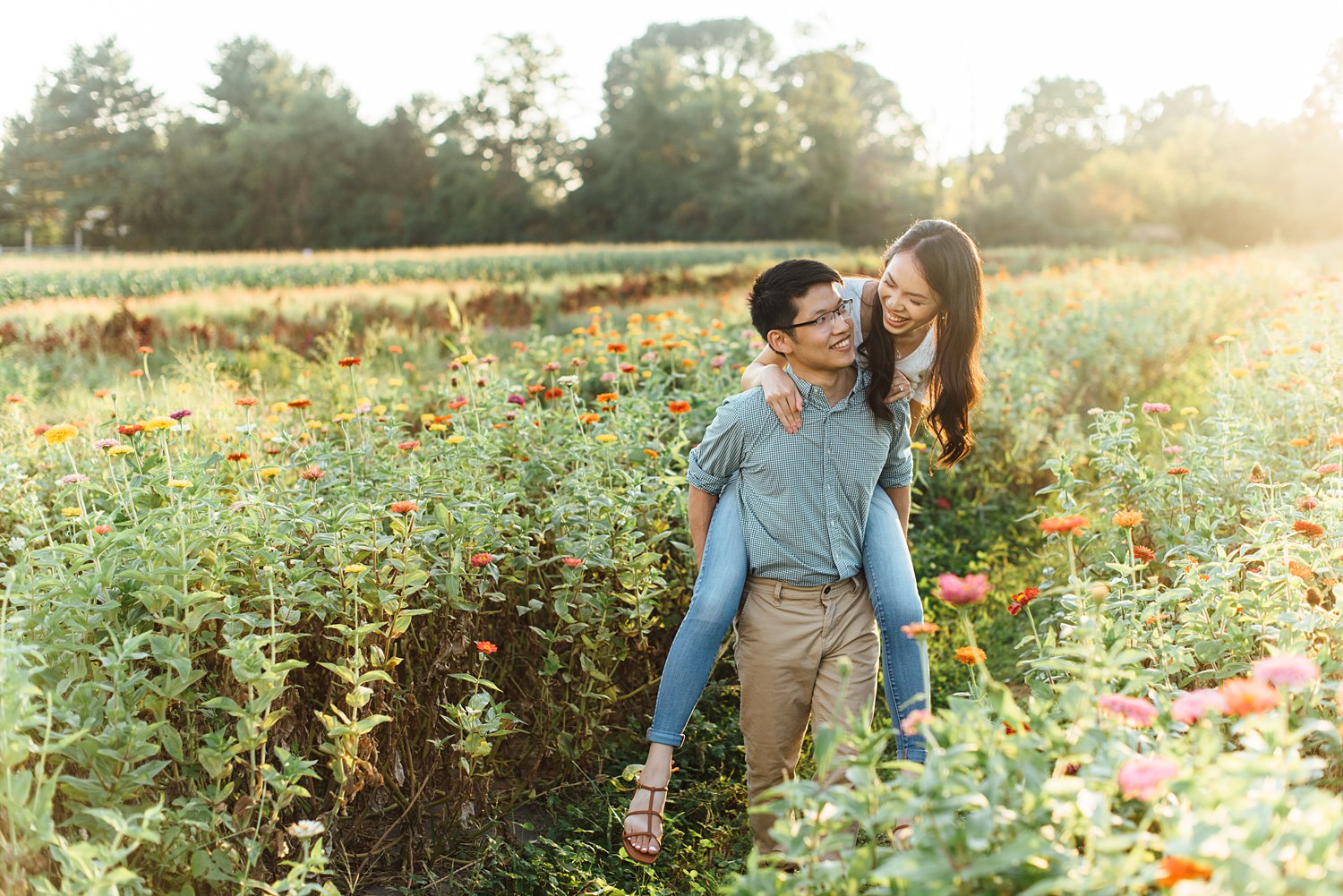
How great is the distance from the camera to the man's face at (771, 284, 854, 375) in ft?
8.17

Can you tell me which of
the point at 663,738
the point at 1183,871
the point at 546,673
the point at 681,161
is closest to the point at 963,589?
the point at 1183,871

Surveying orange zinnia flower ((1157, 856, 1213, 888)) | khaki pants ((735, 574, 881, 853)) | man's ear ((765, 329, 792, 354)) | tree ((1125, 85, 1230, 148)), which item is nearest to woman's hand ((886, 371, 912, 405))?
man's ear ((765, 329, 792, 354))

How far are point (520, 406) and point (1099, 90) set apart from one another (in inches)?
2948

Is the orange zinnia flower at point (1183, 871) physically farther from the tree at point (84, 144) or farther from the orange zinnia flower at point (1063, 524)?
the tree at point (84, 144)

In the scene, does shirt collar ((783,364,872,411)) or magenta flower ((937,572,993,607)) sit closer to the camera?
magenta flower ((937,572,993,607))

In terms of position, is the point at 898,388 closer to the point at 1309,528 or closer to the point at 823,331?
the point at 823,331

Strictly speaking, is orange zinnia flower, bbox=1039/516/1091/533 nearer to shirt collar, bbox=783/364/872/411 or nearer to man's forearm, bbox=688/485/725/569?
shirt collar, bbox=783/364/872/411

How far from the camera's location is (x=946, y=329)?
2.77 metres

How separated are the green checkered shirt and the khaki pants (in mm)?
55

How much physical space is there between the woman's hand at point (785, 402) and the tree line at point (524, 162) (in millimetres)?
39235

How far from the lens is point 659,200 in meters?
49.9

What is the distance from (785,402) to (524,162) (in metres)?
54.1

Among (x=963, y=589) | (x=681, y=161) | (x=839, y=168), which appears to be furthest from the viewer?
(x=681, y=161)

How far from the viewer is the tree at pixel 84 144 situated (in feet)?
166
